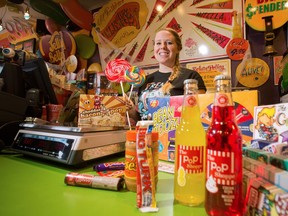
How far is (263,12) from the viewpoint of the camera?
1.90 meters

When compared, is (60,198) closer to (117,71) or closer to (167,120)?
(167,120)

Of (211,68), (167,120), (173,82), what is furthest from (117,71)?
(211,68)

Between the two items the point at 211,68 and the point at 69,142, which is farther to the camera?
the point at 211,68

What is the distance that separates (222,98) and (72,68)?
314cm

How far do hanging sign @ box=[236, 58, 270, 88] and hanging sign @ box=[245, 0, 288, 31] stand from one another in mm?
311

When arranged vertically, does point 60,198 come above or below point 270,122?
below

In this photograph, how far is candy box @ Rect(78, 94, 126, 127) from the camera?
0.97 metres

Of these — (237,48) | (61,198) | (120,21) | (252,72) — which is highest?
(120,21)

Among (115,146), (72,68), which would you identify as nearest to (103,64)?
(72,68)

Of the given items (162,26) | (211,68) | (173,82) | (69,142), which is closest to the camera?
(69,142)

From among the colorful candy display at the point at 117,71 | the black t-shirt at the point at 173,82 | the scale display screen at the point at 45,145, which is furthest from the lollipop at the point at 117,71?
the scale display screen at the point at 45,145

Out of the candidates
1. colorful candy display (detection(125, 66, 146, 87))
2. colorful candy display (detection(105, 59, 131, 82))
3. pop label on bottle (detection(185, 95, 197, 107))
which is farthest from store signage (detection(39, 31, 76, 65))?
pop label on bottle (detection(185, 95, 197, 107))

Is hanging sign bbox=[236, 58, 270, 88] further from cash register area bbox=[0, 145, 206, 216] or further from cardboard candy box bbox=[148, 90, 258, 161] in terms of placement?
cash register area bbox=[0, 145, 206, 216]

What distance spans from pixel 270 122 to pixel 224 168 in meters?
0.34
